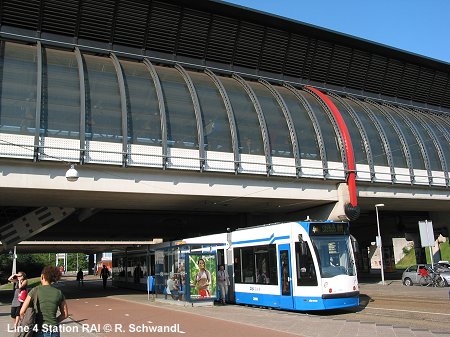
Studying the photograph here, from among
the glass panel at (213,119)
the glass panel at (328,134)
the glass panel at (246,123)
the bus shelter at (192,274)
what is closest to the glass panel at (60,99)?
the glass panel at (213,119)

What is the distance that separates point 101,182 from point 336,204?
13943 millimetres

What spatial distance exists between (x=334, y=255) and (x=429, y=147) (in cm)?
2074

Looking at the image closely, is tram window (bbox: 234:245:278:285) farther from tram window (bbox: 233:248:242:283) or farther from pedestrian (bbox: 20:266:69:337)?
pedestrian (bbox: 20:266:69:337)

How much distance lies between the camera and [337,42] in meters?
34.1

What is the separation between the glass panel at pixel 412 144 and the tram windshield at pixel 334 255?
1731 centimetres

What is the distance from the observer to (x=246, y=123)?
25578 mm

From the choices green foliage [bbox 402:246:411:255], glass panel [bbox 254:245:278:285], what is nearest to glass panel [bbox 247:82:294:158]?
glass panel [bbox 254:245:278:285]

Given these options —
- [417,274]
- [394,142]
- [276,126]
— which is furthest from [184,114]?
[417,274]

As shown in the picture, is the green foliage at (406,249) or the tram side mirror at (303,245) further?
the green foliage at (406,249)

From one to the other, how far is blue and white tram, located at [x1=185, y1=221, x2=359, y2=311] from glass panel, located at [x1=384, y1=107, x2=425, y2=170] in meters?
17.4

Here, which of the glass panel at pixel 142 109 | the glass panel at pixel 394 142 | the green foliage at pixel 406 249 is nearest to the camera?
the glass panel at pixel 142 109

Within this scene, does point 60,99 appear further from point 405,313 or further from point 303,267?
point 405,313

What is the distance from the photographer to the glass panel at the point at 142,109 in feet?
74.2

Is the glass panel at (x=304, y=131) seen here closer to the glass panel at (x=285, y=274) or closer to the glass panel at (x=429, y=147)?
the glass panel at (x=429, y=147)
